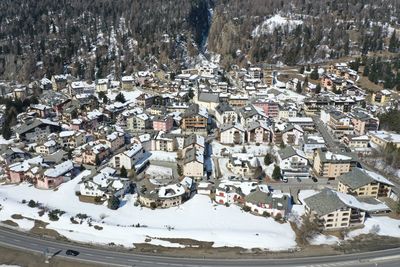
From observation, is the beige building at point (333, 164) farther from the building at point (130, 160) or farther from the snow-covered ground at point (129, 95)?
the snow-covered ground at point (129, 95)

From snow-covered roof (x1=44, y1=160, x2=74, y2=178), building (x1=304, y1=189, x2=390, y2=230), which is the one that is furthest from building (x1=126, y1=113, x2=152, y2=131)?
building (x1=304, y1=189, x2=390, y2=230)

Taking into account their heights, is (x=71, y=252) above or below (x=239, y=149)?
below

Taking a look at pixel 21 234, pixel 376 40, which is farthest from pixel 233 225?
pixel 376 40

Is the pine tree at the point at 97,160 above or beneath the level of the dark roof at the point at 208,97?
beneath

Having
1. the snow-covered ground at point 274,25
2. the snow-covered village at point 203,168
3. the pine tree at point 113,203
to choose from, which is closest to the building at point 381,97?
the snow-covered village at point 203,168

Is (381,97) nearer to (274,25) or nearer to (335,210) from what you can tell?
(335,210)

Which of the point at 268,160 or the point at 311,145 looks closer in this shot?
the point at 268,160

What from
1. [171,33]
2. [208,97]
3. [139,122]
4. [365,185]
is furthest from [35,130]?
[171,33]
